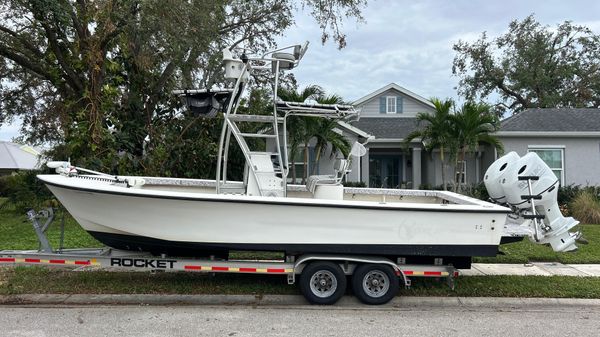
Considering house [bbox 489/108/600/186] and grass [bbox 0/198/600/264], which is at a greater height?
house [bbox 489/108/600/186]

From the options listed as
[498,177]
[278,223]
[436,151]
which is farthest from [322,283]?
[436,151]

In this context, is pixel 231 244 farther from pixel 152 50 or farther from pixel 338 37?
pixel 338 37

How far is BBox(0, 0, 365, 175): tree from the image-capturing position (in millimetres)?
11547

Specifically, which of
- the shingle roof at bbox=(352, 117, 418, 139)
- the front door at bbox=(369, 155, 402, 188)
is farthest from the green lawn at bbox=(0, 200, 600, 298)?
the front door at bbox=(369, 155, 402, 188)

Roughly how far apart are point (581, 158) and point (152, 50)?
14.7m

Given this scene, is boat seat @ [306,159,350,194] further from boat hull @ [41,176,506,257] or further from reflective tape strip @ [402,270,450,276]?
reflective tape strip @ [402,270,450,276]

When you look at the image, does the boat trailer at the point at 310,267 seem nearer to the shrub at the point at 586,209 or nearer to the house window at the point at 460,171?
the shrub at the point at 586,209

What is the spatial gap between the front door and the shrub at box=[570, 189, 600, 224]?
7.29 meters

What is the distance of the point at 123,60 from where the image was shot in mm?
12953

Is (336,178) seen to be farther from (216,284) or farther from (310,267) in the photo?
(216,284)

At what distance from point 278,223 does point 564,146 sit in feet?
48.5

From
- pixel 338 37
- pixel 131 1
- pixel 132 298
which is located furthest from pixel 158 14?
pixel 132 298

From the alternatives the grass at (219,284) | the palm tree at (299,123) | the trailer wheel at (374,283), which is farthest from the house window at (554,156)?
the trailer wheel at (374,283)

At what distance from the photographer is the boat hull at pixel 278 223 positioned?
5.84m
